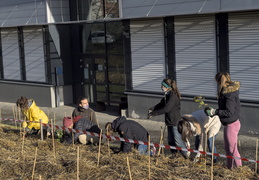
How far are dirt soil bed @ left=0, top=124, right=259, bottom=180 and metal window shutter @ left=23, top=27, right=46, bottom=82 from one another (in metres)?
9.36

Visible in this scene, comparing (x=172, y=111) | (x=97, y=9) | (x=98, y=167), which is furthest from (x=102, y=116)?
(x=98, y=167)

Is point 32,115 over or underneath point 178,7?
underneath

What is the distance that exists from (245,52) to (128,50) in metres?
4.21

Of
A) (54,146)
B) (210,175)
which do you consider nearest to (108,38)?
(54,146)

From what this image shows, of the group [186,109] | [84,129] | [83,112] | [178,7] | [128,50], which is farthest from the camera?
[128,50]

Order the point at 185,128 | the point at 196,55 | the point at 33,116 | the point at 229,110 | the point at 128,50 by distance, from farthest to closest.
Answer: the point at 128,50
the point at 196,55
the point at 33,116
the point at 185,128
the point at 229,110

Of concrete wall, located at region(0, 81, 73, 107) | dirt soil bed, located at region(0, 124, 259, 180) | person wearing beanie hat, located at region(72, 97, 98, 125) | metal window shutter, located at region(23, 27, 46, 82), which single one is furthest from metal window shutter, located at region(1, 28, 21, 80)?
dirt soil bed, located at region(0, 124, 259, 180)

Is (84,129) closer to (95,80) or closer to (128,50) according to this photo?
(128,50)

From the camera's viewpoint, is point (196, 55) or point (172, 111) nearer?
point (172, 111)

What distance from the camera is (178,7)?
13.2 metres

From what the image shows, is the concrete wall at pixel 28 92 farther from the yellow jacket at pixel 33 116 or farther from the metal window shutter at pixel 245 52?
the metal window shutter at pixel 245 52

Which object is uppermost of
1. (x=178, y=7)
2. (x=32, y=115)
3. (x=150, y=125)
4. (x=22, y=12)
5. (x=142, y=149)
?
(x=22, y=12)

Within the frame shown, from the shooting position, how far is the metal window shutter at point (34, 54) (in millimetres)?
18625

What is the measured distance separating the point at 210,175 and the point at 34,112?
5.41 meters
